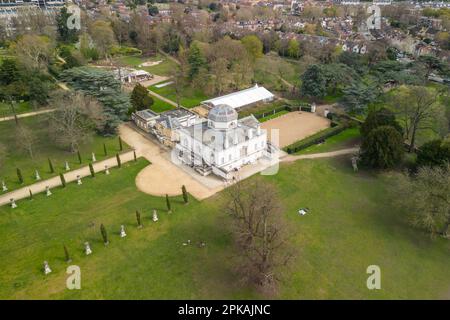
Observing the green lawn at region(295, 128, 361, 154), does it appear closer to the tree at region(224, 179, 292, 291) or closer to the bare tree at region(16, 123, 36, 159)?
the tree at region(224, 179, 292, 291)

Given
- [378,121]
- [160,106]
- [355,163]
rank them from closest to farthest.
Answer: [355,163]
[378,121]
[160,106]

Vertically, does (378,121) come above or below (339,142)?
above

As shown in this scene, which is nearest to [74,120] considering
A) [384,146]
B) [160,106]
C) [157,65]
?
[160,106]

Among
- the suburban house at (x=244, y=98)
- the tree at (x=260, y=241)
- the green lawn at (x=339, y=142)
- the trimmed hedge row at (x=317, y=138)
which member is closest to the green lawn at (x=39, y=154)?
the suburban house at (x=244, y=98)

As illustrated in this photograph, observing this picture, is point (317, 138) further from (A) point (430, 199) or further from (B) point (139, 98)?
(B) point (139, 98)

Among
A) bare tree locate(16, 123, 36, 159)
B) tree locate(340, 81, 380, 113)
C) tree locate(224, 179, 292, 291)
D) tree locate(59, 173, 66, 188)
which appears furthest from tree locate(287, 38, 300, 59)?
tree locate(59, 173, 66, 188)

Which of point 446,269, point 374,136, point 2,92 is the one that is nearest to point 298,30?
point 374,136

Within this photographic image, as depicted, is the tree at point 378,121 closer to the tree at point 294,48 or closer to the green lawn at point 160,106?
the green lawn at point 160,106
